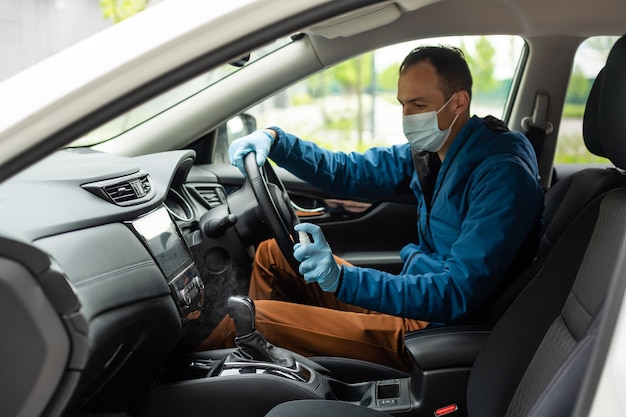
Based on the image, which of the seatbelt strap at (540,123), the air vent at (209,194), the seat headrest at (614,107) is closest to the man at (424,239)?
the air vent at (209,194)

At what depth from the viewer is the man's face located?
2201 millimetres

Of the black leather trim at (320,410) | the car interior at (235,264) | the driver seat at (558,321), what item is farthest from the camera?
the black leather trim at (320,410)

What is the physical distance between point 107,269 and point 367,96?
128 inches

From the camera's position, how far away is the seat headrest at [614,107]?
130cm

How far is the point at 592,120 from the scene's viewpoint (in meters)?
1.70

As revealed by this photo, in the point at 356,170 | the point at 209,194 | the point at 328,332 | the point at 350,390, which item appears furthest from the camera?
the point at 356,170

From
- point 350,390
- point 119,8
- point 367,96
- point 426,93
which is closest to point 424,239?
point 426,93

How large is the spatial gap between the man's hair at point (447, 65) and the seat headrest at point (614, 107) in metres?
0.79

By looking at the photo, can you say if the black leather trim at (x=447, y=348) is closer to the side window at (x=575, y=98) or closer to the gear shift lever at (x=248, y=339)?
the gear shift lever at (x=248, y=339)

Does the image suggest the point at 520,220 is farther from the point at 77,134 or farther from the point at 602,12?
the point at 77,134

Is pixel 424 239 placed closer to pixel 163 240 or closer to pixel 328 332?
pixel 328 332

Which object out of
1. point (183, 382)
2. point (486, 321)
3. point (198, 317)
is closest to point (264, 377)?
point (183, 382)

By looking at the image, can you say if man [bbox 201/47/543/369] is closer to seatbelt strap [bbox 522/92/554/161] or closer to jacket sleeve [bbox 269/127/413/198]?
jacket sleeve [bbox 269/127/413/198]

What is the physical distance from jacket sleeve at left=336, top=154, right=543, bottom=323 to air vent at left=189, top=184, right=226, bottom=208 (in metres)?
0.73
